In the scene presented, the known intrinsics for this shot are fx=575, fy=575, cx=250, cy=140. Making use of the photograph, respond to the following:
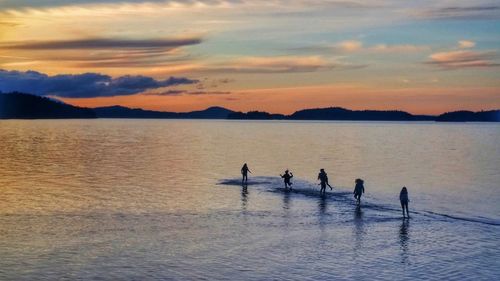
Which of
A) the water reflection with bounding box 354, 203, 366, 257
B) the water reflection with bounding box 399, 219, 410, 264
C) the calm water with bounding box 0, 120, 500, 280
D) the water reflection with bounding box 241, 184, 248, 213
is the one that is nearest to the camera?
the calm water with bounding box 0, 120, 500, 280

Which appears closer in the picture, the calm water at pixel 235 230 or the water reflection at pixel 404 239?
the calm water at pixel 235 230

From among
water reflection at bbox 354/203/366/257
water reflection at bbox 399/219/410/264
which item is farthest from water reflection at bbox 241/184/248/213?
water reflection at bbox 399/219/410/264

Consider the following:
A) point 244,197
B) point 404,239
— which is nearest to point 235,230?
point 404,239

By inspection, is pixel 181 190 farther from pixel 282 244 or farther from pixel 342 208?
pixel 282 244

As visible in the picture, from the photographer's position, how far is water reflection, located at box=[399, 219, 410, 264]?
2461 cm

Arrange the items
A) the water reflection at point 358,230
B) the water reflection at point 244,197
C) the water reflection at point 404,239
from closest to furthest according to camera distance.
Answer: the water reflection at point 404,239
the water reflection at point 358,230
the water reflection at point 244,197

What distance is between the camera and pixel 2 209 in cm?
3544

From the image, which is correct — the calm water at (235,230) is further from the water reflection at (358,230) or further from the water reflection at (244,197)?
the water reflection at (244,197)

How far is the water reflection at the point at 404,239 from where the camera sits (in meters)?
→ 24.6

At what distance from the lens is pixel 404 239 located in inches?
1115

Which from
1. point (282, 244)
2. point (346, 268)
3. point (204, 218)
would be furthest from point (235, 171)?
point (346, 268)

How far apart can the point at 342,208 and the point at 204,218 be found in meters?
10.3

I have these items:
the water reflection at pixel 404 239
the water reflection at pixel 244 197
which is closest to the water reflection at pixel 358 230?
the water reflection at pixel 404 239

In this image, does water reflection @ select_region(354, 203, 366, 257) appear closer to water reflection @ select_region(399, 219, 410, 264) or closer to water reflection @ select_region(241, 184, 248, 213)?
water reflection @ select_region(399, 219, 410, 264)
